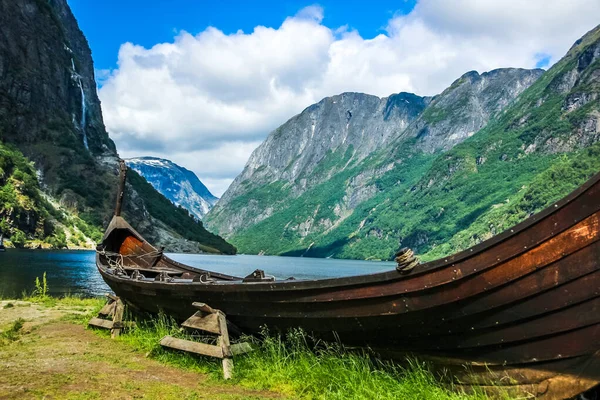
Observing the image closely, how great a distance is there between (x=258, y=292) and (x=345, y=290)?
184 centimetres

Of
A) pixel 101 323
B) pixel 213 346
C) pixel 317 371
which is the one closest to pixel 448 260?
pixel 317 371

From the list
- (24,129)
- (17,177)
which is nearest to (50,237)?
(17,177)

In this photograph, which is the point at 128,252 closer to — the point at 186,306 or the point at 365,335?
the point at 186,306

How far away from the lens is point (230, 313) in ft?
29.7

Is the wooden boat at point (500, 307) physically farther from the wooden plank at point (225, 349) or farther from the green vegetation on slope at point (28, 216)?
the green vegetation on slope at point (28, 216)

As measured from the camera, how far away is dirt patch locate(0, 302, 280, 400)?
7.25 m

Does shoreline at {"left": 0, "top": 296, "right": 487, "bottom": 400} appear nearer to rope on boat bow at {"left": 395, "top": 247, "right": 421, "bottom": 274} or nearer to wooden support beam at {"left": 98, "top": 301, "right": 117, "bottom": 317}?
rope on boat bow at {"left": 395, "top": 247, "right": 421, "bottom": 274}

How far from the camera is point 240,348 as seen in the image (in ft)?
28.4

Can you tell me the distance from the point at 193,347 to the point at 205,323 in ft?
1.76

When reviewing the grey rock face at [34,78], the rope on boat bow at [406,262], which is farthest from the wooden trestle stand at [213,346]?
the grey rock face at [34,78]

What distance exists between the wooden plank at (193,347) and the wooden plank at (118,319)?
11.7 ft

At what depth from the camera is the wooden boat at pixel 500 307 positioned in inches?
213

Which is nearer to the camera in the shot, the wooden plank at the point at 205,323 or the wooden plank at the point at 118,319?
the wooden plank at the point at 205,323

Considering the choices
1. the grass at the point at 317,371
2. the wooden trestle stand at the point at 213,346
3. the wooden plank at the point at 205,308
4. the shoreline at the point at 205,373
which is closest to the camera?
the grass at the point at 317,371
